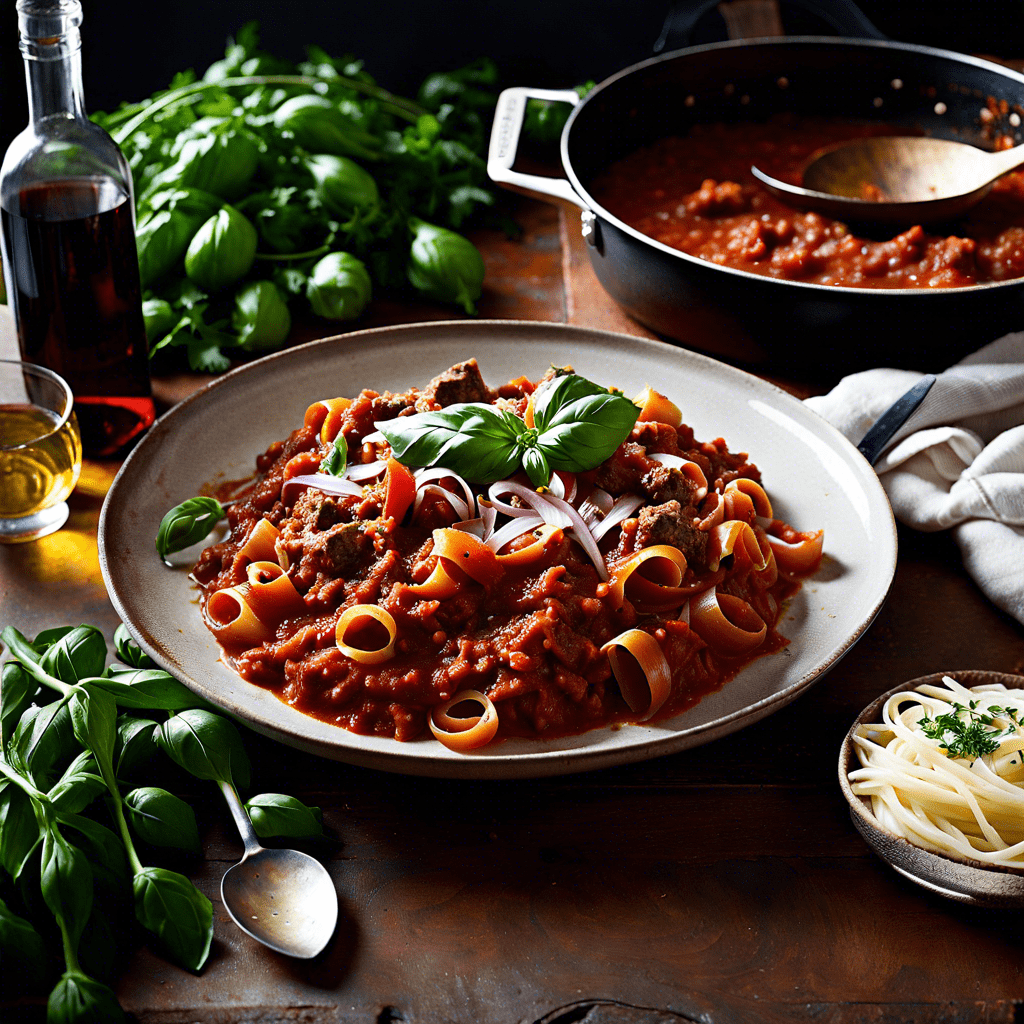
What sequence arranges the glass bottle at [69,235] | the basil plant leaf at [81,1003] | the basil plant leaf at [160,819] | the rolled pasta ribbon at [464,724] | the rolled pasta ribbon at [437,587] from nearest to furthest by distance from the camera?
the basil plant leaf at [81,1003] → the basil plant leaf at [160,819] → the rolled pasta ribbon at [464,724] → the rolled pasta ribbon at [437,587] → the glass bottle at [69,235]

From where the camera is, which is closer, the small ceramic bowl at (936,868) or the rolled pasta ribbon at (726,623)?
the small ceramic bowl at (936,868)

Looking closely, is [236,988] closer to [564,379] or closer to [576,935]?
[576,935]

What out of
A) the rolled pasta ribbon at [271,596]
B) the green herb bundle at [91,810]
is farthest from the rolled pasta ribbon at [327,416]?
the green herb bundle at [91,810]

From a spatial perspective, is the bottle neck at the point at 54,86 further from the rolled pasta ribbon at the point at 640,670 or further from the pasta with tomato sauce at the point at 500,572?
the rolled pasta ribbon at the point at 640,670

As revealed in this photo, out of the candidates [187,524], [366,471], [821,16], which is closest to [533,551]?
[366,471]

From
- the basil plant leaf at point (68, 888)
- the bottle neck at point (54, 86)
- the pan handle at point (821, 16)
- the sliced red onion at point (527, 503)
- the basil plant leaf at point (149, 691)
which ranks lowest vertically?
the basil plant leaf at point (149, 691)

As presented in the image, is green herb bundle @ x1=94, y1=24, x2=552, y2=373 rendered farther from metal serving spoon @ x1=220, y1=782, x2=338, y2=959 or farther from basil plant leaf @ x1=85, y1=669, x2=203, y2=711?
metal serving spoon @ x1=220, y1=782, x2=338, y2=959
